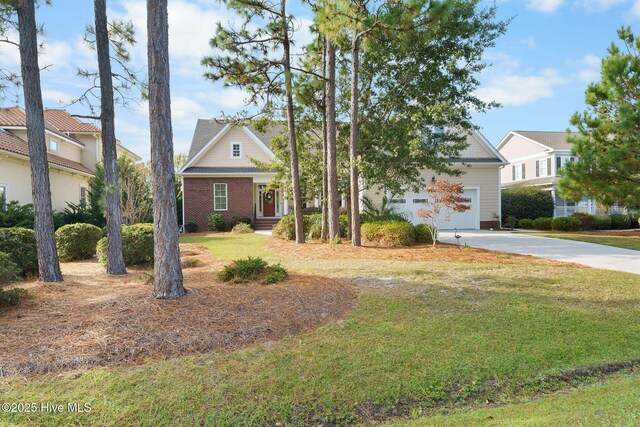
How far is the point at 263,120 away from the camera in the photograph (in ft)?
47.8

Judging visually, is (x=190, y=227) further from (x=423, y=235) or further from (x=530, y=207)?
(x=530, y=207)

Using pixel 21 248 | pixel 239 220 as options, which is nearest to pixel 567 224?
pixel 239 220

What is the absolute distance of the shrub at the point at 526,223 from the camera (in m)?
22.7

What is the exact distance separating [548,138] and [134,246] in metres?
32.4

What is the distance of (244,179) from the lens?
23109 mm

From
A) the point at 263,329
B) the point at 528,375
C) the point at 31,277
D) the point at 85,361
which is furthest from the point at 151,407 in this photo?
the point at 31,277

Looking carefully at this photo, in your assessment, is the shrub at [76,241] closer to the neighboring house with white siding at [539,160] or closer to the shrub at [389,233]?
the shrub at [389,233]

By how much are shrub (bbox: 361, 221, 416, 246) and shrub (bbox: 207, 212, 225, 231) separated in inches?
444

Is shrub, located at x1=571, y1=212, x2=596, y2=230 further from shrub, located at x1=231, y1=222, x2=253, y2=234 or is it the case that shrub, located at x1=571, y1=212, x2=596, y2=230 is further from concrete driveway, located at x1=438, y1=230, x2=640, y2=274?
shrub, located at x1=231, y1=222, x2=253, y2=234

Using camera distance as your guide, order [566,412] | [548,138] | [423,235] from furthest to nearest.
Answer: [548,138] → [423,235] → [566,412]

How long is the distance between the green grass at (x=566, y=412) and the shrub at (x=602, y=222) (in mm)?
22145

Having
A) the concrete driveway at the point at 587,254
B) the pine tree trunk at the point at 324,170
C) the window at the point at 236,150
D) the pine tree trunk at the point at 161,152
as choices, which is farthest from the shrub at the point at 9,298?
the window at the point at 236,150

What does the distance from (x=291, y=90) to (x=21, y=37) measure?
731cm

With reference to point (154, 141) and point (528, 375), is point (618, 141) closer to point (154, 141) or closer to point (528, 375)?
point (528, 375)
